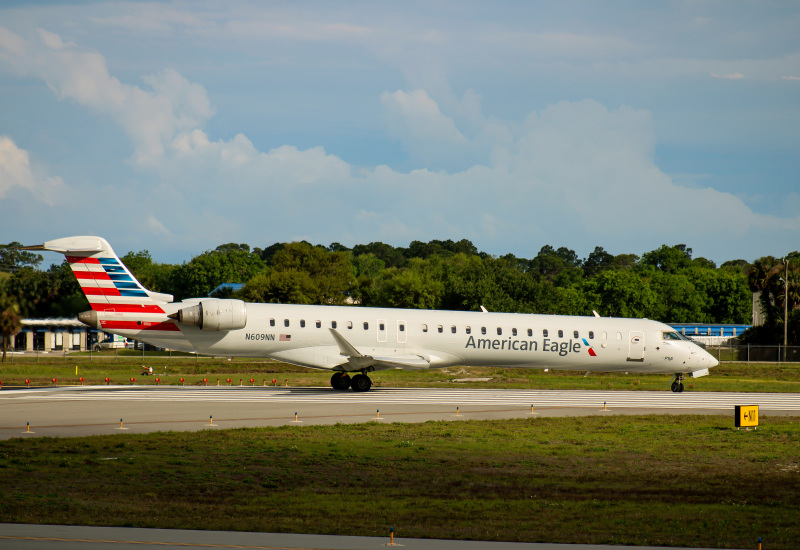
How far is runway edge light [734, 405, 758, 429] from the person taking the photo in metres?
22.7

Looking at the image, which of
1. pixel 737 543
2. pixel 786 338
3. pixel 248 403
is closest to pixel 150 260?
pixel 786 338

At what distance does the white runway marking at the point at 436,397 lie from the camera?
94.9ft

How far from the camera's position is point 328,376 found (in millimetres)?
43844

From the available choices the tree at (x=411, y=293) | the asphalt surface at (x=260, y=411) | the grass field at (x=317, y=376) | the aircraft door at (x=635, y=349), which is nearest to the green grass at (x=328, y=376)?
the grass field at (x=317, y=376)

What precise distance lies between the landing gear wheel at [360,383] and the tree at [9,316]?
1344 cm

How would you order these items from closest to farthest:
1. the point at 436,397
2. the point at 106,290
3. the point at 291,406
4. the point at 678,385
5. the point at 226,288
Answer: the point at 291,406
the point at 106,290
the point at 436,397
the point at 678,385
the point at 226,288

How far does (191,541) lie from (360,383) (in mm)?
23158

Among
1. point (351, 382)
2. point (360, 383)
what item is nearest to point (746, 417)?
point (360, 383)

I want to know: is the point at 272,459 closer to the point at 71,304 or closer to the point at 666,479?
the point at 666,479

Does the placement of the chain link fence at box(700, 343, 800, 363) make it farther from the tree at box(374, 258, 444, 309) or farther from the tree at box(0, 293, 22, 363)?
the tree at box(0, 293, 22, 363)

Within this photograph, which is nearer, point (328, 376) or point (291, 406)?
point (291, 406)

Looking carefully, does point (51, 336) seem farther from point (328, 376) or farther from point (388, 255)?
point (388, 255)

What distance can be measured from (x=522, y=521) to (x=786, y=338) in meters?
60.6

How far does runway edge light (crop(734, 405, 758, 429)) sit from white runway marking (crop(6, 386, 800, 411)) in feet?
19.2
